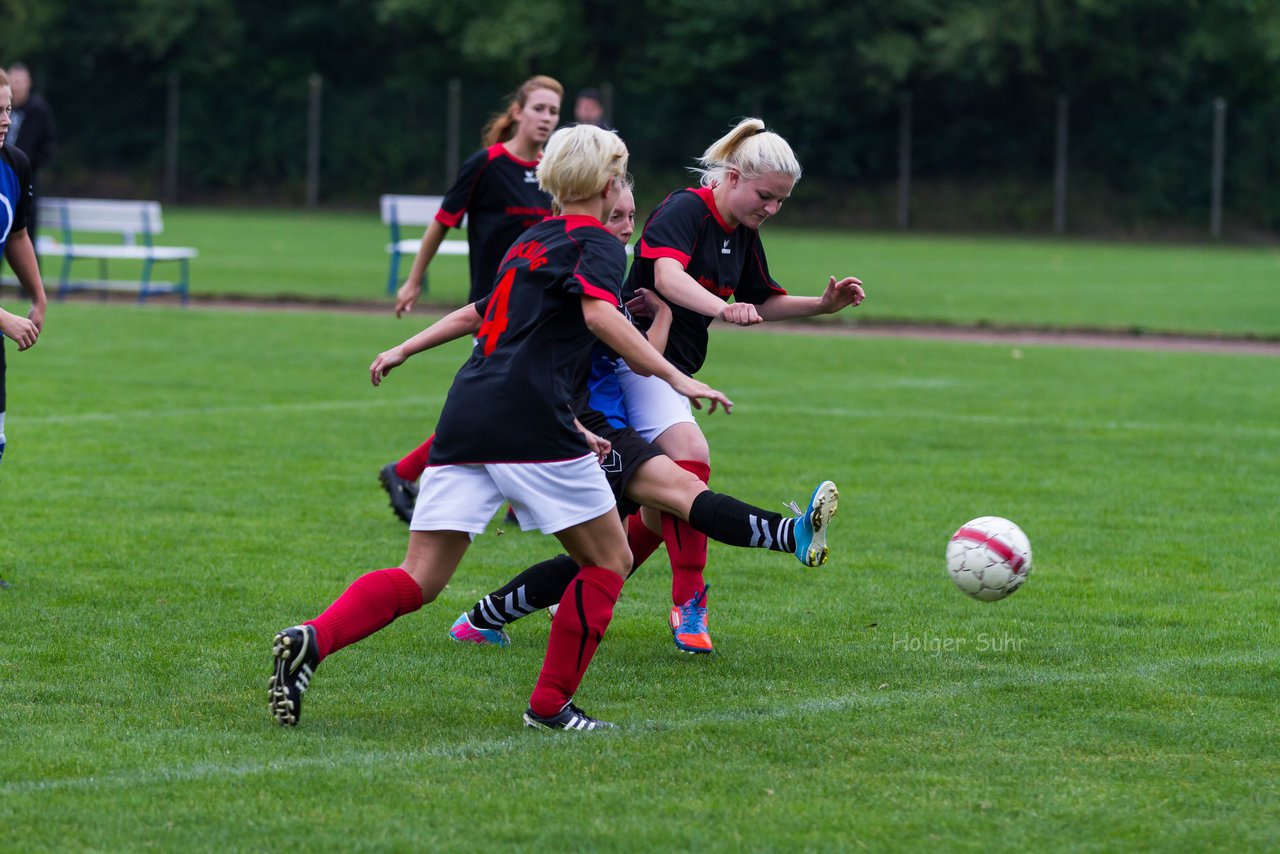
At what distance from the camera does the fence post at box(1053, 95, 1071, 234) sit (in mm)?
35562

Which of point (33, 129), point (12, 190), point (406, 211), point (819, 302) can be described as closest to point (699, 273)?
point (819, 302)

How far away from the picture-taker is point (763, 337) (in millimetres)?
16859

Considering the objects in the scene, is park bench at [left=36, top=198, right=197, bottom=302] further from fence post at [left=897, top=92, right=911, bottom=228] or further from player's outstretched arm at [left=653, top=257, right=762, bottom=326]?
fence post at [left=897, top=92, right=911, bottom=228]

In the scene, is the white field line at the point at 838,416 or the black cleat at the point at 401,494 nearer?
the black cleat at the point at 401,494

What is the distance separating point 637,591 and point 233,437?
4.29 m

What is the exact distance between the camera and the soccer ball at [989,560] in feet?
18.6

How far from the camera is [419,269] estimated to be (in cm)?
832

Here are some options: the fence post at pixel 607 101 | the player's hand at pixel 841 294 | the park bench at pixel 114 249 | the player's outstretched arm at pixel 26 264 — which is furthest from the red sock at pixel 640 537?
the fence post at pixel 607 101

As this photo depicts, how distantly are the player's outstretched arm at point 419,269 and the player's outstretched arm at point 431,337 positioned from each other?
2776 millimetres

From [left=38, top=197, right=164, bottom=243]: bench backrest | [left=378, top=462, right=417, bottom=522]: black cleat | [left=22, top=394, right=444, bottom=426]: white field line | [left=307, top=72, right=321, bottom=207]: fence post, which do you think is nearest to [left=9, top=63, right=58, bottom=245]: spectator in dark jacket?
[left=38, top=197, right=164, bottom=243]: bench backrest

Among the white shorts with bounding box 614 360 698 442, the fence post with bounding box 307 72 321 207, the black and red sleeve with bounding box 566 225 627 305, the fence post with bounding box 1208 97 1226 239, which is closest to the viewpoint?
the black and red sleeve with bounding box 566 225 627 305

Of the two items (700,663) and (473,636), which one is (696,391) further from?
(473,636)

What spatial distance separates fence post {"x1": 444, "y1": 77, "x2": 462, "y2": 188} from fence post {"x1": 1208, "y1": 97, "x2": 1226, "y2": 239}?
1553cm

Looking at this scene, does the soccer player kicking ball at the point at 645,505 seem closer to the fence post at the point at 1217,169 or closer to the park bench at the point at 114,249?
the park bench at the point at 114,249
